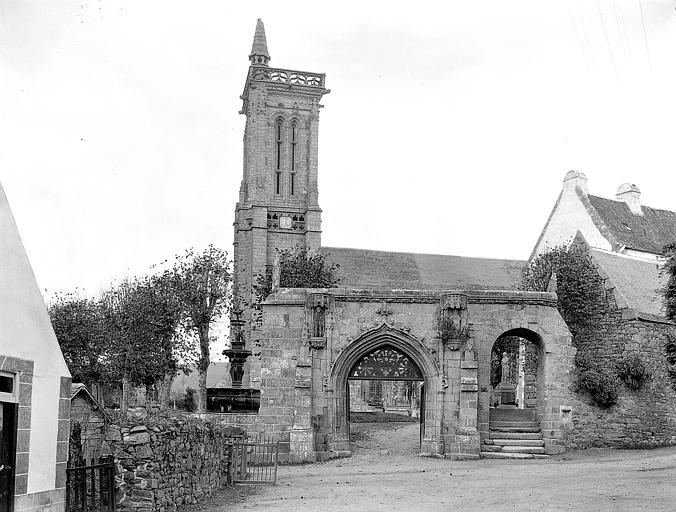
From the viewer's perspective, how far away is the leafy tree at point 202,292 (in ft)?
131

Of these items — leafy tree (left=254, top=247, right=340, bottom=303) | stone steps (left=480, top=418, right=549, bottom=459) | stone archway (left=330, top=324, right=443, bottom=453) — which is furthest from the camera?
leafy tree (left=254, top=247, right=340, bottom=303)

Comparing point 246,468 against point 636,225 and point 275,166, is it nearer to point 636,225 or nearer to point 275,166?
point 636,225

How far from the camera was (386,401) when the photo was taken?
55.0 meters

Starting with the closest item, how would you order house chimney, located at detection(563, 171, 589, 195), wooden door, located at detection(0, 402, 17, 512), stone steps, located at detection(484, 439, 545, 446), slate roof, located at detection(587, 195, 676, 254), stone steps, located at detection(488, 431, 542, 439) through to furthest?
wooden door, located at detection(0, 402, 17, 512) → stone steps, located at detection(484, 439, 545, 446) → stone steps, located at detection(488, 431, 542, 439) → slate roof, located at detection(587, 195, 676, 254) → house chimney, located at detection(563, 171, 589, 195)

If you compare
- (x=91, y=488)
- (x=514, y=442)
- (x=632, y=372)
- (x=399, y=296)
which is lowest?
(x=514, y=442)

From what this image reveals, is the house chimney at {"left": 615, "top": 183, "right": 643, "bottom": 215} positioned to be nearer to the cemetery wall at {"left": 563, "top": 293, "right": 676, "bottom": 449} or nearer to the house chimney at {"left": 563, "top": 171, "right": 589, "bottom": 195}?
the house chimney at {"left": 563, "top": 171, "right": 589, "bottom": 195}

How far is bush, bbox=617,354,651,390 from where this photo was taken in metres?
25.8

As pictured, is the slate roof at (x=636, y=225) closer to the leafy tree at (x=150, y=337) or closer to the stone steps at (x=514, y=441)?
the stone steps at (x=514, y=441)

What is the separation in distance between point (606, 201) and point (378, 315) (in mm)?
21831

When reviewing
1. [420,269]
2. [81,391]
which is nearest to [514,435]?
[81,391]

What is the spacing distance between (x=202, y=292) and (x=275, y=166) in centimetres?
2274

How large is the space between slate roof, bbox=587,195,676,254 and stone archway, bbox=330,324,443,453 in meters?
18.2

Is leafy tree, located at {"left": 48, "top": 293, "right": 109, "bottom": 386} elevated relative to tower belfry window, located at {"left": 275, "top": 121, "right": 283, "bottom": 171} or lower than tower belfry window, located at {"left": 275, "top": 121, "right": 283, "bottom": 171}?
lower

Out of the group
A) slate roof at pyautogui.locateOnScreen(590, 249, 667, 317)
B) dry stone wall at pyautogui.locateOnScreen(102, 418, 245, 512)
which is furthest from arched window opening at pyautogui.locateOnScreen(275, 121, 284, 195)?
dry stone wall at pyautogui.locateOnScreen(102, 418, 245, 512)
